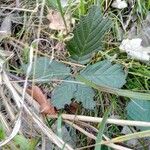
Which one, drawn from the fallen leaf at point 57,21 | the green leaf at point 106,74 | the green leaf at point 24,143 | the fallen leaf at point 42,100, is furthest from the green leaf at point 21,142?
the fallen leaf at point 57,21

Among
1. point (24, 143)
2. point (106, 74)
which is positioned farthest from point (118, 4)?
point (24, 143)

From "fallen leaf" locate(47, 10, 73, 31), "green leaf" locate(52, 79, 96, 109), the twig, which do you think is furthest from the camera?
"fallen leaf" locate(47, 10, 73, 31)

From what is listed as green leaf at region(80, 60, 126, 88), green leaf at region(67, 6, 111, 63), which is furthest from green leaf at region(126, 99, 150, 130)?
green leaf at region(67, 6, 111, 63)

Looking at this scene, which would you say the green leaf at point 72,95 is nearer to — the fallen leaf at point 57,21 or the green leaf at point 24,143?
the green leaf at point 24,143

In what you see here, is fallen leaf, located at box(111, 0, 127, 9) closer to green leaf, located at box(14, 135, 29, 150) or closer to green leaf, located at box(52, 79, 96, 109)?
green leaf, located at box(52, 79, 96, 109)

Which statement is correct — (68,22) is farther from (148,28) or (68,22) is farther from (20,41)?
(148,28)

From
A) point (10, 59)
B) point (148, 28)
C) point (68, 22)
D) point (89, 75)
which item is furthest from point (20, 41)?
point (148, 28)

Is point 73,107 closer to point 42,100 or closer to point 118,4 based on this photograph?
point 42,100
